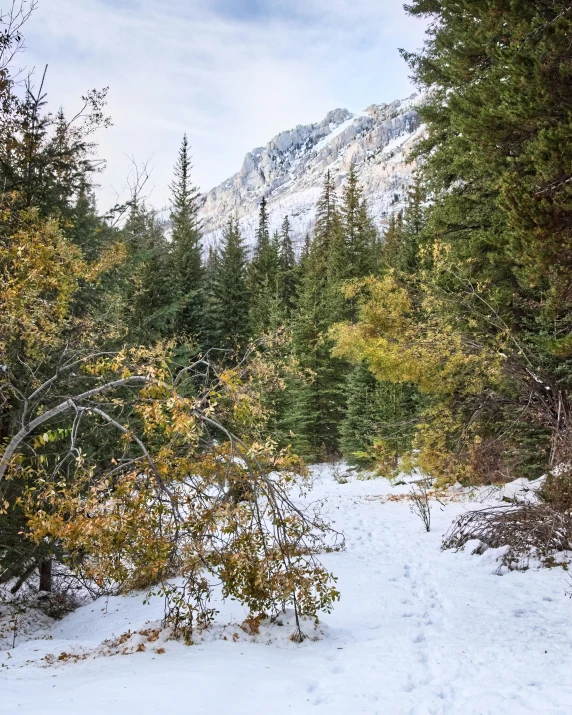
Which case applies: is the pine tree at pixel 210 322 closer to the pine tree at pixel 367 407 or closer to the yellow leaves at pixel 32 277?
the pine tree at pixel 367 407

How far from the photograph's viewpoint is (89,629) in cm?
786

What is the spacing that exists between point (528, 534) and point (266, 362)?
202 inches

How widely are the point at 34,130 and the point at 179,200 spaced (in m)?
23.2

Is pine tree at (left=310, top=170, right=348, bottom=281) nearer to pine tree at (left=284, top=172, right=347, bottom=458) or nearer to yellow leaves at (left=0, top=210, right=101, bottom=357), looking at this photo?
pine tree at (left=284, top=172, right=347, bottom=458)

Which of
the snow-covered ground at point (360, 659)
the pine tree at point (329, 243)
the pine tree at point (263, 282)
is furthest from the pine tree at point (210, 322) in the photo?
the snow-covered ground at point (360, 659)

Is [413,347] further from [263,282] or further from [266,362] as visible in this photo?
[263,282]

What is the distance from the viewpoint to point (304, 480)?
548 cm

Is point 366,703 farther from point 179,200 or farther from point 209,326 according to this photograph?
point 179,200

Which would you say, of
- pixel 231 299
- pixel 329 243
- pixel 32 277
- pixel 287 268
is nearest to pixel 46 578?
pixel 32 277

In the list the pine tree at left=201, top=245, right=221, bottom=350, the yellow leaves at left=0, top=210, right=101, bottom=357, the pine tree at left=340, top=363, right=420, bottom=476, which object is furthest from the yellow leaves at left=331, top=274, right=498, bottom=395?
the pine tree at left=201, top=245, right=221, bottom=350

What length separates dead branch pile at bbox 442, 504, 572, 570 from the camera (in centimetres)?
696

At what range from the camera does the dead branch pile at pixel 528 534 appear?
22.8 ft

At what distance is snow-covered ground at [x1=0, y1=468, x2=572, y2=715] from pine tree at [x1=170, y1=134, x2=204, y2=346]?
17728 millimetres

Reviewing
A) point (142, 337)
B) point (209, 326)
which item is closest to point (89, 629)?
point (142, 337)
